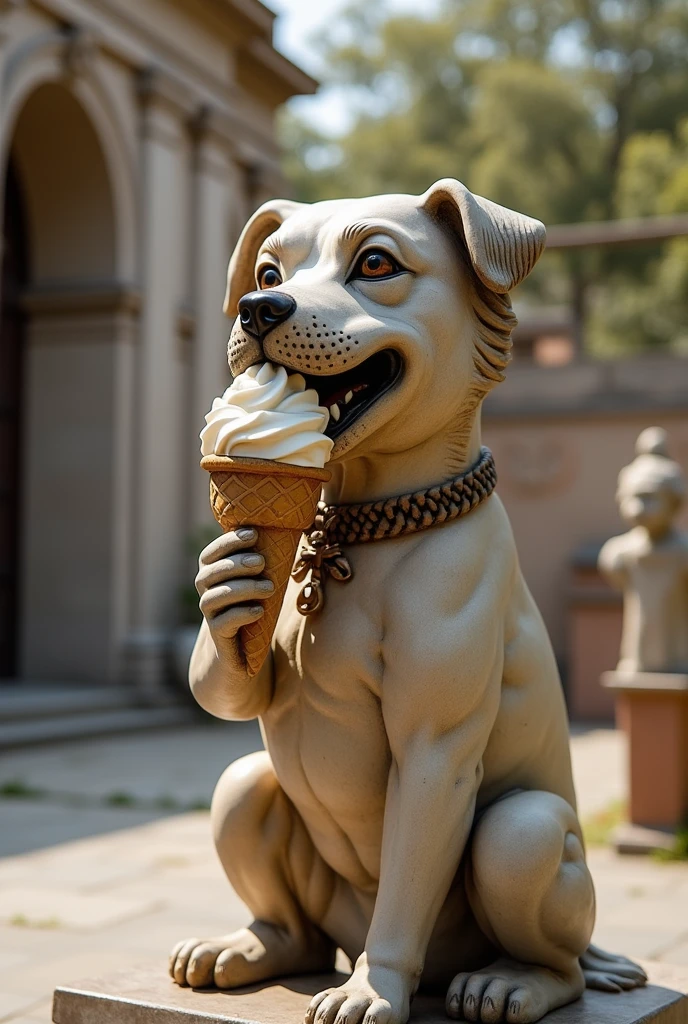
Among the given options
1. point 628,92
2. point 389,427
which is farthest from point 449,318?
point 628,92

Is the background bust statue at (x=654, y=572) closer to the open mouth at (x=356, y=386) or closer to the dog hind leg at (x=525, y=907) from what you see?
the dog hind leg at (x=525, y=907)

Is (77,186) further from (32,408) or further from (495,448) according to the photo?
(495,448)

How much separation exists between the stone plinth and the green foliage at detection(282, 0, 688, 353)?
810 inches

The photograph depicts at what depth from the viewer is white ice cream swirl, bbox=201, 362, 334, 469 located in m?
2.39

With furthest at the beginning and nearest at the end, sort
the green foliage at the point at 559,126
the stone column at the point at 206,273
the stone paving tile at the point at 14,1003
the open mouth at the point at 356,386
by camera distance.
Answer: the green foliage at the point at 559,126, the stone column at the point at 206,273, the stone paving tile at the point at 14,1003, the open mouth at the point at 356,386

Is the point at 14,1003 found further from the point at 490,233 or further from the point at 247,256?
the point at 490,233

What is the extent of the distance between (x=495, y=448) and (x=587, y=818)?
944 cm

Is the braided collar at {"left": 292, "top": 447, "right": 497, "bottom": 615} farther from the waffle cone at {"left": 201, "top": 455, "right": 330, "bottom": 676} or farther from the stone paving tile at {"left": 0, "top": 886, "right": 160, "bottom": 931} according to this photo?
the stone paving tile at {"left": 0, "top": 886, "right": 160, "bottom": 931}

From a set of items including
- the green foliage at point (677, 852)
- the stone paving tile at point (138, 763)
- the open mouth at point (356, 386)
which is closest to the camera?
the open mouth at point (356, 386)

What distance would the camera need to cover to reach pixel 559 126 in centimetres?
2631

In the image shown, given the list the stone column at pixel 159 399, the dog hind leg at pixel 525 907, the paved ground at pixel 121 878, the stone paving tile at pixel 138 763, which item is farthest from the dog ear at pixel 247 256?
the stone column at pixel 159 399

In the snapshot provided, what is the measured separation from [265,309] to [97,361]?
394 inches

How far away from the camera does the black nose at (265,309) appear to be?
8.00ft

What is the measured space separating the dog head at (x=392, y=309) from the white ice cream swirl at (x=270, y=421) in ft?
0.14
